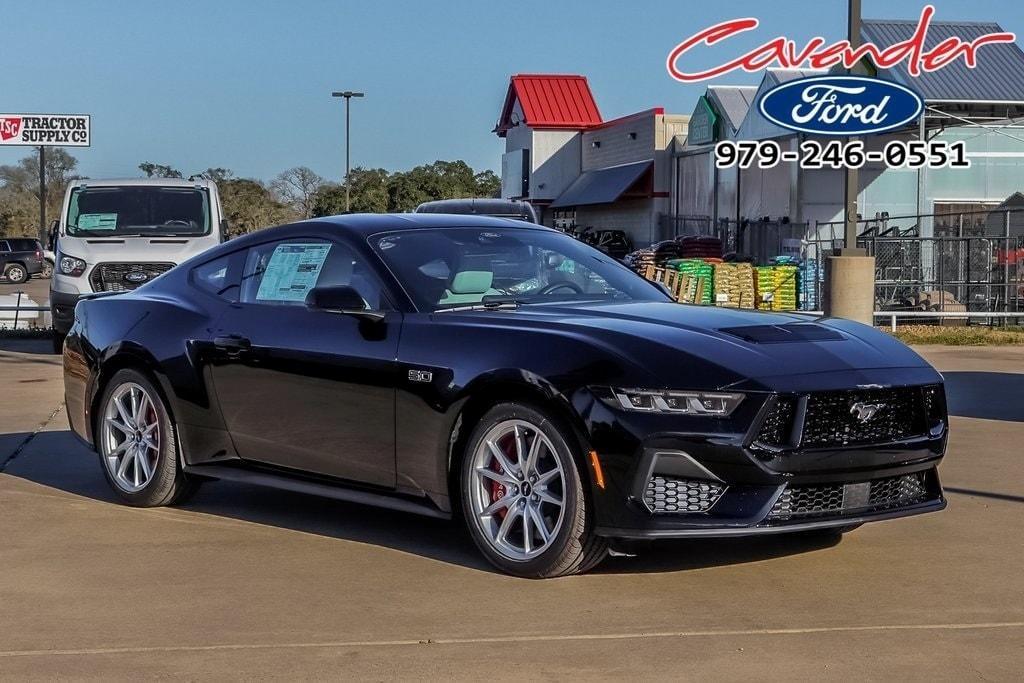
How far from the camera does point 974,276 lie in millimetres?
27984

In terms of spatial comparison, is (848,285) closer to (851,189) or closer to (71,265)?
(851,189)

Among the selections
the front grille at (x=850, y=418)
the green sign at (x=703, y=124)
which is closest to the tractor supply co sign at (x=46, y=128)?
the green sign at (x=703, y=124)

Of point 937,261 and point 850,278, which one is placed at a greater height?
point 937,261

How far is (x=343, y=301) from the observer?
661 cm

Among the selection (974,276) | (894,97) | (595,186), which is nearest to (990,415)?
(894,97)

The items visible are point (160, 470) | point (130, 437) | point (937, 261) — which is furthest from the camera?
point (937, 261)

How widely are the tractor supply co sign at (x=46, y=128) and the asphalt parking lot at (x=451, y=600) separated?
46.9 metres

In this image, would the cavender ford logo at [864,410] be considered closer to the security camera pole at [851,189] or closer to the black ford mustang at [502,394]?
the black ford mustang at [502,394]

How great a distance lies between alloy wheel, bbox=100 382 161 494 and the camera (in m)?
7.71

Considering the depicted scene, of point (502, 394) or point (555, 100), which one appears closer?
point (502, 394)

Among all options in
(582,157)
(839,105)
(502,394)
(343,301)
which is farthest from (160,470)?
(582,157)

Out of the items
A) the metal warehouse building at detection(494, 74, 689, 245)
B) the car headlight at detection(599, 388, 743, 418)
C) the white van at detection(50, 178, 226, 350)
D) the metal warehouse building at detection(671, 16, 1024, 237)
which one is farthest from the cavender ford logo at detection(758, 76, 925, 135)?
the metal warehouse building at detection(494, 74, 689, 245)

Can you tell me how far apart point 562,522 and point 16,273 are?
170 ft

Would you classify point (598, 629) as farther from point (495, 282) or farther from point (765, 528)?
point (495, 282)
